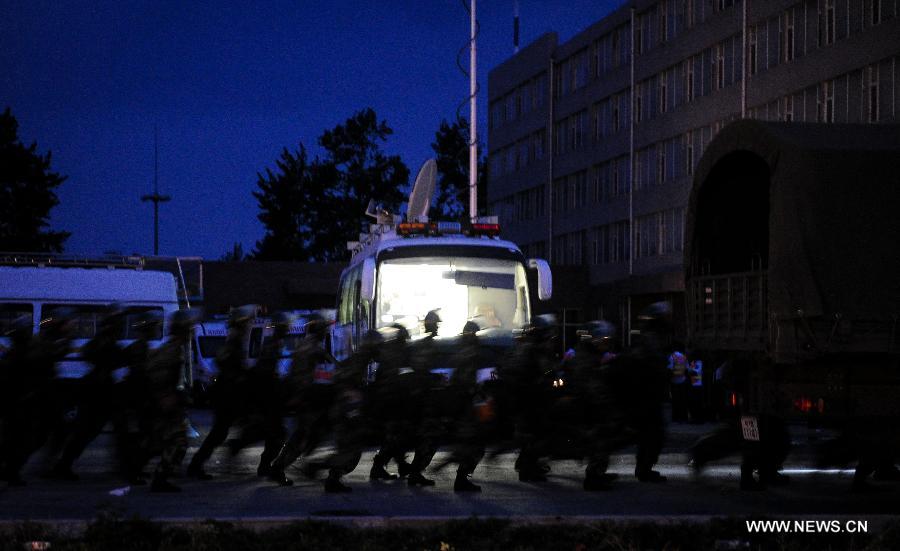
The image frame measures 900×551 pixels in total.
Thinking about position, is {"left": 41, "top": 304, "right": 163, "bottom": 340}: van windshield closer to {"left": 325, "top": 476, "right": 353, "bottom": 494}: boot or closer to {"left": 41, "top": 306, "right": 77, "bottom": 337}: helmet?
{"left": 41, "top": 306, "right": 77, "bottom": 337}: helmet

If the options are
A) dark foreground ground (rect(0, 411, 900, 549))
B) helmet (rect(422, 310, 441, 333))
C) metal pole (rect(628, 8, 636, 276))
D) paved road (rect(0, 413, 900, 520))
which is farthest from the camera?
metal pole (rect(628, 8, 636, 276))

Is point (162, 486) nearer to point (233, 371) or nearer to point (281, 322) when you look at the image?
point (233, 371)

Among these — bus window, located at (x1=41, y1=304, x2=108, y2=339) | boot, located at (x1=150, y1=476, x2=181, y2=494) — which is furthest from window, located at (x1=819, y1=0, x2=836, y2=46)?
boot, located at (x1=150, y1=476, x2=181, y2=494)

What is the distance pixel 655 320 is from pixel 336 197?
8937 centimetres

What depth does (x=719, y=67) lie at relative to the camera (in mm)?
50781

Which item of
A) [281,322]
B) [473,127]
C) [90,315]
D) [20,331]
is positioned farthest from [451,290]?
[473,127]

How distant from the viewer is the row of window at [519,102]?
230 feet

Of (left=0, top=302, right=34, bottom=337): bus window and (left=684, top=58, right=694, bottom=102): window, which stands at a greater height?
(left=684, top=58, right=694, bottom=102): window

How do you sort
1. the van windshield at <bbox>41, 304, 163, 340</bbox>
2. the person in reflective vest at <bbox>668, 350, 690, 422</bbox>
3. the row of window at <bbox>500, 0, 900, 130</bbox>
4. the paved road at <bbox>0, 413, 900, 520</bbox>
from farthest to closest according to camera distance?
the row of window at <bbox>500, 0, 900, 130</bbox> → the person in reflective vest at <bbox>668, 350, 690, 422</bbox> → the van windshield at <bbox>41, 304, 163, 340</bbox> → the paved road at <bbox>0, 413, 900, 520</bbox>

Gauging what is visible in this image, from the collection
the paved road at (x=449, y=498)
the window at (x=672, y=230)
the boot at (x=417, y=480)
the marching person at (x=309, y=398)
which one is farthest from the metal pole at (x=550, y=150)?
the marching person at (x=309, y=398)

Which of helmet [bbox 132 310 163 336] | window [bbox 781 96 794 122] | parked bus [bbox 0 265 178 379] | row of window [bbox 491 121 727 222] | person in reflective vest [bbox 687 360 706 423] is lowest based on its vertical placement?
person in reflective vest [bbox 687 360 706 423]

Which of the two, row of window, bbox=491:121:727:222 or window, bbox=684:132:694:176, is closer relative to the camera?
window, bbox=684:132:694:176

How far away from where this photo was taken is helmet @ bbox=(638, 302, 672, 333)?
1360 cm

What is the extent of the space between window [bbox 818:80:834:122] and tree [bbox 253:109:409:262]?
5953cm
